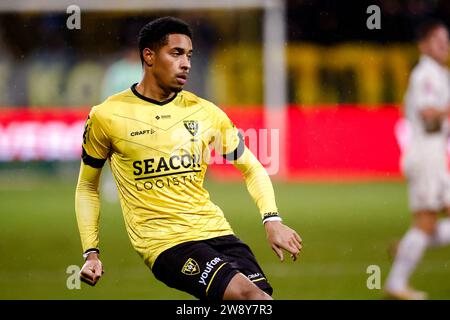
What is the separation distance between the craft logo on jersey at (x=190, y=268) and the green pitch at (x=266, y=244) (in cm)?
292

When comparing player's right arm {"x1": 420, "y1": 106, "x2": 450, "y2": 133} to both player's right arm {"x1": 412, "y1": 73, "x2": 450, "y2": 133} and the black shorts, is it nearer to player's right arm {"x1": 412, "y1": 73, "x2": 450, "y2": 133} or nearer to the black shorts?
player's right arm {"x1": 412, "y1": 73, "x2": 450, "y2": 133}

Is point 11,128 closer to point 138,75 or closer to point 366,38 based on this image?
point 138,75

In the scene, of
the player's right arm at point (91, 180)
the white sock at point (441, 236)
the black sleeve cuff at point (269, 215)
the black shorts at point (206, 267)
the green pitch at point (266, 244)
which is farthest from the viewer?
the green pitch at point (266, 244)

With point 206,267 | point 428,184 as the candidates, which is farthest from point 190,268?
point 428,184

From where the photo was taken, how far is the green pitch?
7930 mm

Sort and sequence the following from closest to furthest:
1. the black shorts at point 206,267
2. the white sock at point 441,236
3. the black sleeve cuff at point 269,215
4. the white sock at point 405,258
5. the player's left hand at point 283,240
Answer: the player's left hand at point 283,240
the black shorts at point 206,267
the black sleeve cuff at point 269,215
the white sock at point 405,258
the white sock at point 441,236

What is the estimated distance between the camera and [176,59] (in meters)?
4.80

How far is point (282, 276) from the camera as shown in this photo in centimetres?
860

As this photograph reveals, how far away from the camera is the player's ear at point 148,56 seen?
16.1 feet

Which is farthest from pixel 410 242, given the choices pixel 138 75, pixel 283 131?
pixel 283 131

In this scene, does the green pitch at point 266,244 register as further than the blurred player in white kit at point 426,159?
Yes

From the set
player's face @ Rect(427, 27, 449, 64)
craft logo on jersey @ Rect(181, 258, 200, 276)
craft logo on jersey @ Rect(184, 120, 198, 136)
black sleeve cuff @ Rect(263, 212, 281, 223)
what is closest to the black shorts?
craft logo on jersey @ Rect(181, 258, 200, 276)

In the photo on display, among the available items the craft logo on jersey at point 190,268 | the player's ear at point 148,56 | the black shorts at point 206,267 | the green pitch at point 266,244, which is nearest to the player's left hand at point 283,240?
the black shorts at point 206,267

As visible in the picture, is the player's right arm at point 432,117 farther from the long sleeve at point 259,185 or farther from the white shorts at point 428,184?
→ the long sleeve at point 259,185
